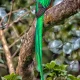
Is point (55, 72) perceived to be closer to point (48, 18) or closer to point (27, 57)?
point (27, 57)

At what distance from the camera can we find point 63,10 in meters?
2.07

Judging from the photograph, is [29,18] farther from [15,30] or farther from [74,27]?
[74,27]

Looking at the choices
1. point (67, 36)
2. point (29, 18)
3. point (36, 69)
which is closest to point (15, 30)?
point (29, 18)

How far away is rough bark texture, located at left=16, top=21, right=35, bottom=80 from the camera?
6.95ft

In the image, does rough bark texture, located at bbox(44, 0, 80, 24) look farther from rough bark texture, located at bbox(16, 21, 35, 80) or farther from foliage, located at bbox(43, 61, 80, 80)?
foliage, located at bbox(43, 61, 80, 80)

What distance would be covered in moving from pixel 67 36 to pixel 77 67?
285 millimetres

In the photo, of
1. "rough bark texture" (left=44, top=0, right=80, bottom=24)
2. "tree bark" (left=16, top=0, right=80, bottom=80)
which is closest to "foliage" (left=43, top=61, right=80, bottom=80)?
"tree bark" (left=16, top=0, right=80, bottom=80)

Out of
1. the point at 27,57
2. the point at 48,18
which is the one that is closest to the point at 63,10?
the point at 48,18

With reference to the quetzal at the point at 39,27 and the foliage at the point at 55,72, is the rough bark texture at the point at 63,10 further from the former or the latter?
the foliage at the point at 55,72

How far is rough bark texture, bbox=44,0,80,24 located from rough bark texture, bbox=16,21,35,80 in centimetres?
12

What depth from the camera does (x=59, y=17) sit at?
2082 mm

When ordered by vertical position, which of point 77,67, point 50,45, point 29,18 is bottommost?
point 77,67

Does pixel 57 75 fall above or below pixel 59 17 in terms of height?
below

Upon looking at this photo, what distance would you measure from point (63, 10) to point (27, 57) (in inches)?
13.7
